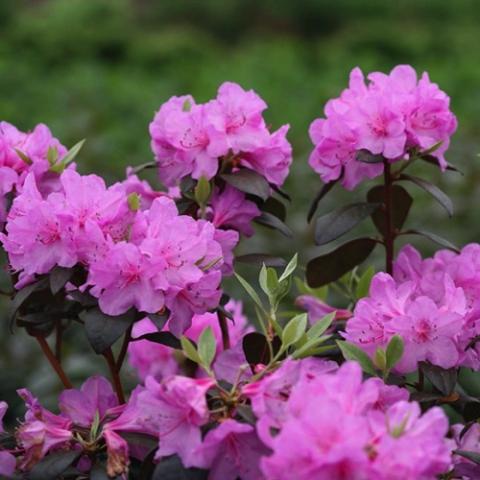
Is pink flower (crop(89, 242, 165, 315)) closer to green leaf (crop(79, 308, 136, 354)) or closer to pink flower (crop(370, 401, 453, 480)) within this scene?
green leaf (crop(79, 308, 136, 354))

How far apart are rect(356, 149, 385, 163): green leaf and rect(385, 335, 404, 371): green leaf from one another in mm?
332

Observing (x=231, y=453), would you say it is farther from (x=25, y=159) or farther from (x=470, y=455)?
(x=25, y=159)

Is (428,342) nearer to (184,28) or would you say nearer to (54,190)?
(54,190)

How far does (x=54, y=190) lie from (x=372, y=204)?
46 centimetres

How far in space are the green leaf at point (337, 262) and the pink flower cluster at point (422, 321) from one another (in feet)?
0.84

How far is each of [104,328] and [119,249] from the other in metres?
0.10

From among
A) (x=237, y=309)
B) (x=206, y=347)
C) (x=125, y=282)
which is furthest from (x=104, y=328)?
(x=237, y=309)

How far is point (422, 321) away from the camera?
125cm

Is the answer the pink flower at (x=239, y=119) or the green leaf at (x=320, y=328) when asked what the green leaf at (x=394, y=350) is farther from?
the pink flower at (x=239, y=119)

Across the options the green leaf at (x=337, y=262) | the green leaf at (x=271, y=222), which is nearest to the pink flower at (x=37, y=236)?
the green leaf at (x=271, y=222)

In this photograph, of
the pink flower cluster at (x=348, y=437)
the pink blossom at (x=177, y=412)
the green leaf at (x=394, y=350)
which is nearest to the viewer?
the pink flower cluster at (x=348, y=437)

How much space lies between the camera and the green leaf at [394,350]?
1177 mm

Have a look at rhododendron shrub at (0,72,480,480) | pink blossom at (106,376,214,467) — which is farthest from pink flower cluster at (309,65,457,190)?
pink blossom at (106,376,214,467)

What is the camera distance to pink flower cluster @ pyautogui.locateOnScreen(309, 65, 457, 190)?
1.44m
